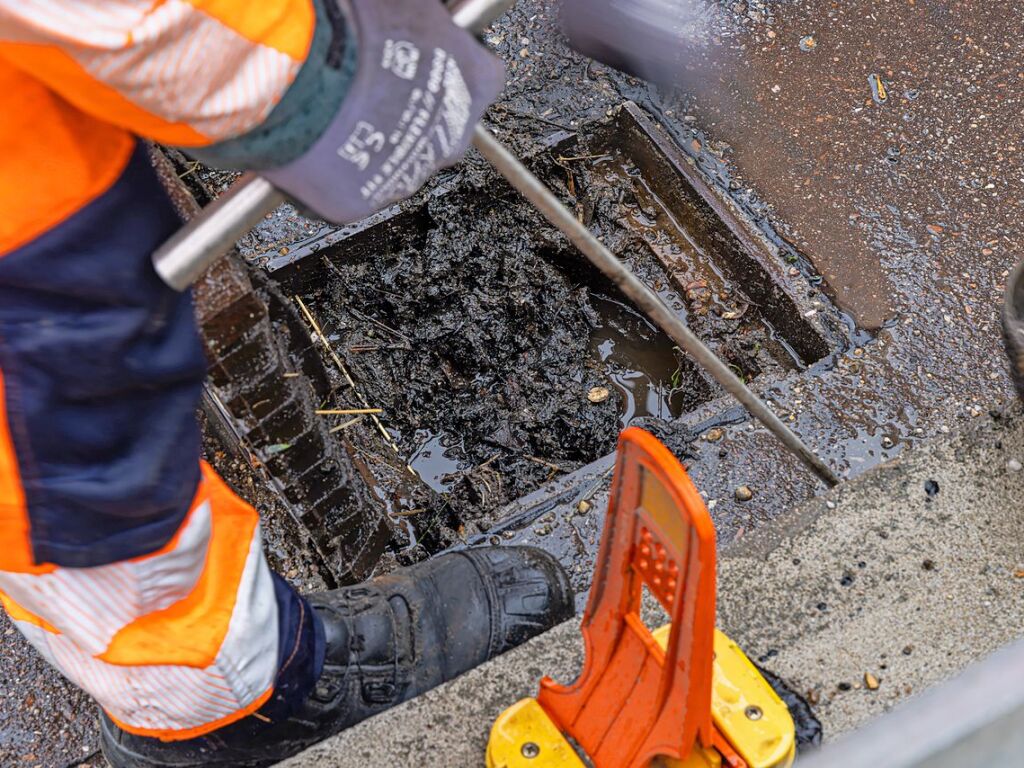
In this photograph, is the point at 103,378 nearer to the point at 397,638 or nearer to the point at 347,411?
the point at 397,638

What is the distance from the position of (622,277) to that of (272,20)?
76cm

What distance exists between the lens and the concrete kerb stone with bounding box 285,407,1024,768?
6.15ft

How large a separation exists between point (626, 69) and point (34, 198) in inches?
88.9

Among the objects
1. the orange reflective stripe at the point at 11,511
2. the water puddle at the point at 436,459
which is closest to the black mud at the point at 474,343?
the water puddle at the point at 436,459

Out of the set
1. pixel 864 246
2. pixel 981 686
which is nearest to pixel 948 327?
pixel 864 246

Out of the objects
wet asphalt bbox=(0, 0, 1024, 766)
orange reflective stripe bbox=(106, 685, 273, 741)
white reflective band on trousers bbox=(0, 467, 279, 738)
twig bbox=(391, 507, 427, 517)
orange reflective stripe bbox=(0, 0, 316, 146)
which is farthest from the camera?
twig bbox=(391, 507, 427, 517)

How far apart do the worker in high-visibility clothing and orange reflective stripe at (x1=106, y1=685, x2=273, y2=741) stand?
11mm

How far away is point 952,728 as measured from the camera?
0.63 metres

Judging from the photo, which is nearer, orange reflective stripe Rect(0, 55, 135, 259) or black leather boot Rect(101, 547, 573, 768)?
orange reflective stripe Rect(0, 55, 135, 259)

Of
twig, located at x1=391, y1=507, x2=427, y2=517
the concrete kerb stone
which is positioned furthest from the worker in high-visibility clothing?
twig, located at x1=391, y1=507, x2=427, y2=517

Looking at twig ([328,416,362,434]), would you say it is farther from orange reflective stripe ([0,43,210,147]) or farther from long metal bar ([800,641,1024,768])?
long metal bar ([800,641,1024,768])

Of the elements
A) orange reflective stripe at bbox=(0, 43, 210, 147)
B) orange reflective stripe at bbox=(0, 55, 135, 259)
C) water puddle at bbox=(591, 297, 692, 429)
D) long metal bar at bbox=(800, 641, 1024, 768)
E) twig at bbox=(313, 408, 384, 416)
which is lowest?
twig at bbox=(313, 408, 384, 416)

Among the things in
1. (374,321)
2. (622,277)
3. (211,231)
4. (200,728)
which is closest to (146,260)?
(211,231)

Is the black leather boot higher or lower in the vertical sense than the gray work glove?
lower
